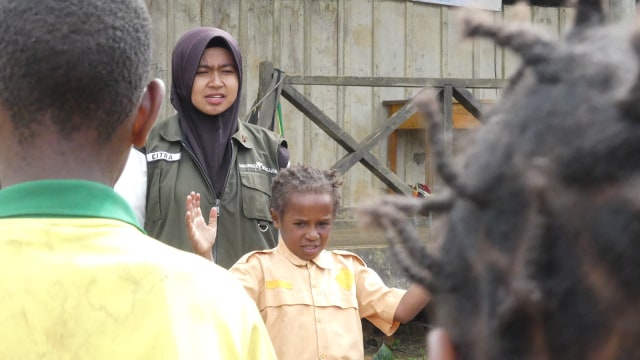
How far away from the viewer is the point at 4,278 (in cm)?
133

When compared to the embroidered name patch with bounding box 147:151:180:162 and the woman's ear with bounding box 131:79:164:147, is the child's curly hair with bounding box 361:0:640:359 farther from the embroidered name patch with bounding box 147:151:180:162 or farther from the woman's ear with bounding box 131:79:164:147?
the embroidered name patch with bounding box 147:151:180:162

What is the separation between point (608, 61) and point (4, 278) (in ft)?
3.21

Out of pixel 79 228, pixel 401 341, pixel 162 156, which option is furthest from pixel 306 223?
pixel 401 341

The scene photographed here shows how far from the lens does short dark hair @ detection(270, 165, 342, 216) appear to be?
11.5 ft

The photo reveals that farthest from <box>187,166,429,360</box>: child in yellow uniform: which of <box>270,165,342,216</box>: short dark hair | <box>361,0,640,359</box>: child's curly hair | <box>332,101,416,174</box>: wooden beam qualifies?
<box>332,101,416,174</box>: wooden beam

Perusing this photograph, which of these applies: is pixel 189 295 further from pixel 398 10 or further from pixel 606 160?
pixel 398 10

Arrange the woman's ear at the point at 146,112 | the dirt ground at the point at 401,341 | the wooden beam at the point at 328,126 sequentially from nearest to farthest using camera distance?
the woman's ear at the point at 146,112 → the wooden beam at the point at 328,126 → the dirt ground at the point at 401,341

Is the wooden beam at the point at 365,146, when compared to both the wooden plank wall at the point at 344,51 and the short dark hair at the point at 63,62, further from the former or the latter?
the short dark hair at the point at 63,62

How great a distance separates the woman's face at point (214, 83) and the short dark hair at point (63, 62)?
236cm

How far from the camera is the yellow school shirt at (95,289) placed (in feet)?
4.33

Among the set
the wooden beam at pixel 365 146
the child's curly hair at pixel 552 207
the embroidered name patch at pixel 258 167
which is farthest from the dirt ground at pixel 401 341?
the child's curly hair at pixel 552 207

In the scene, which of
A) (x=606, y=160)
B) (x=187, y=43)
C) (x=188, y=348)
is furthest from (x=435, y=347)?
(x=187, y=43)

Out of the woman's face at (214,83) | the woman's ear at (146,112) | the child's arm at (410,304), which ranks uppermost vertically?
the woman's face at (214,83)

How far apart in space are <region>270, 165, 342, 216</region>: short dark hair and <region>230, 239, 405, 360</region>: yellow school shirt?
0.19 m
